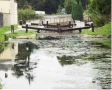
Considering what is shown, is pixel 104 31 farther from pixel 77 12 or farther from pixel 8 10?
pixel 77 12

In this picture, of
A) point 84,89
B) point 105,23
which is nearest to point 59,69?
point 84,89

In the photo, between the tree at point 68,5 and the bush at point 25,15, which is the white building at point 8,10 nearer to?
the bush at point 25,15

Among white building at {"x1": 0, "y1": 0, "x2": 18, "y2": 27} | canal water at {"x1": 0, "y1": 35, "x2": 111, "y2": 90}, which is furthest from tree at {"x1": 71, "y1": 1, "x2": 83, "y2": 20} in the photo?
canal water at {"x1": 0, "y1": 35, "x2": 111, "y2": 90}

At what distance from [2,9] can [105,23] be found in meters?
14.9

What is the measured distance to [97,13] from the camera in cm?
5241

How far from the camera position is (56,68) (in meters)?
24.5

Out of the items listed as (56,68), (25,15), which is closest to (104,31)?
(56,68)

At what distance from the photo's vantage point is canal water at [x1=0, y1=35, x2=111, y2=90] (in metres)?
20.0

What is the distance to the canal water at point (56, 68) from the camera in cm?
2005

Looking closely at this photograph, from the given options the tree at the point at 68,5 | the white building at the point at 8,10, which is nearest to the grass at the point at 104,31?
the white building at the point at 8,10

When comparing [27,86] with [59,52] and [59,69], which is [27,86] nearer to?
[59,69]

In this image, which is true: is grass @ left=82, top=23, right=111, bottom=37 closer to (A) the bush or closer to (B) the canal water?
(B) the canal water

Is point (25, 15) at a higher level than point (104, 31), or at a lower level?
higher

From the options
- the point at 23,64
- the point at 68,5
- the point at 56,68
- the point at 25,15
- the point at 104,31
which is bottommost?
the point at 56,68
